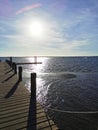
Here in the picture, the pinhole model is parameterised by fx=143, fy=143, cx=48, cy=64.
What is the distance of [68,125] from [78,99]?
547 centimetres

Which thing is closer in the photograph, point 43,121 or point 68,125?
point 43,121

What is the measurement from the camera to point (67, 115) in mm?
11859

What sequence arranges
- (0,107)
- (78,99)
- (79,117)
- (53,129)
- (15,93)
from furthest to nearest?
(78,99) → (79,117) → (15,93) → (0,107) → (53,129)

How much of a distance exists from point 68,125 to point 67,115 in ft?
5.60

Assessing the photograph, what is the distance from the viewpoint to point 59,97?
1595 cm

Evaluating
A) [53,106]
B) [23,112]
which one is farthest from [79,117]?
[23,112]

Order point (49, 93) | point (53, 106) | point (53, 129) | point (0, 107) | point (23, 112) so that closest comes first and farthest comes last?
point (53, 129) → point (23, 112) → point (0, 107) → point (53, 106) → point (49, 93)

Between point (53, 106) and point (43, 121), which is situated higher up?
point (43, 121)

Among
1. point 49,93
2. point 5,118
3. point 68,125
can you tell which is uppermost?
point 5,118

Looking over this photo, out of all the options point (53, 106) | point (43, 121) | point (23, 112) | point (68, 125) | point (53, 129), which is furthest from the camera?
point (53, 106)

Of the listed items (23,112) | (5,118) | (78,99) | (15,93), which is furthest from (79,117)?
(5,118)

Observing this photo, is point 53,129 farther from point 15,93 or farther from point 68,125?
point 68,125

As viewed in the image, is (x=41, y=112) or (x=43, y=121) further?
(x=41, y=112)

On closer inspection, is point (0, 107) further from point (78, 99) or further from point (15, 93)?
A: point (78, 99)
